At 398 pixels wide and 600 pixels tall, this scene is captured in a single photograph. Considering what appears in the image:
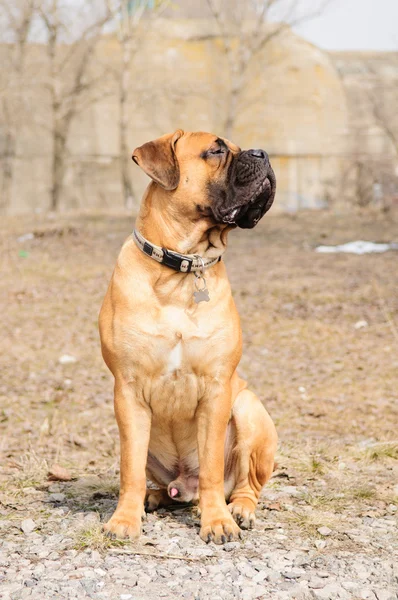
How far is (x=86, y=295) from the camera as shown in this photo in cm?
1062

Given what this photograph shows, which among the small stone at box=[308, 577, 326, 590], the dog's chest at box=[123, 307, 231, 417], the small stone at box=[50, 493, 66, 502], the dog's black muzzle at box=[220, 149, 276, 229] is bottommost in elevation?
the small stone at box=[50, 493, 66, 502]

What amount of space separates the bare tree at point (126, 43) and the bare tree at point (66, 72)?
1.93ft

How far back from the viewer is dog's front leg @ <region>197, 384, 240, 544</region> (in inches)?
139

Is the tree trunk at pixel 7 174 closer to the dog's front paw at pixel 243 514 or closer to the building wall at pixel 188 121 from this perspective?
the building wall at pixel 188 121

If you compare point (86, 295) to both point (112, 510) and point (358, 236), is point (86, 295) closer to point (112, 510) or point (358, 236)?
point (358, 236)

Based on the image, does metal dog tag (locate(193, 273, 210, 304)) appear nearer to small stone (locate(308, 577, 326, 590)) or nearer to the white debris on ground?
small stone (locate(308, 577, 326, 590))

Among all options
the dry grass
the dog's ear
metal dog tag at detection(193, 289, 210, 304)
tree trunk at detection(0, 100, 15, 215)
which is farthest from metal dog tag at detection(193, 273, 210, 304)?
tree trunk at detection(0, 100, 15, 215)

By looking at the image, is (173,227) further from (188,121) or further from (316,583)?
(188,121)

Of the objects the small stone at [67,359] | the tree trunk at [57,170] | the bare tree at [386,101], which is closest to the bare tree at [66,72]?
the tree trunk at [57,170]

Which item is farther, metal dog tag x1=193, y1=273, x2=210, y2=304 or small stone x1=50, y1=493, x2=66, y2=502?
small stone x1=50, y1=493, x2=66, y2=502

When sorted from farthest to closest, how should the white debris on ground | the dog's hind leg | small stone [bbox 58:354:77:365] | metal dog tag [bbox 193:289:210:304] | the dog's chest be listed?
the white debris on ground
small stone [bbox 58:354:77:365]
the dog's hind leg
metal dog tag [bbox 193:289:210:304]
the dog's chest

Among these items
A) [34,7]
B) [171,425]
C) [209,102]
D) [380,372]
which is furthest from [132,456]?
[209,102]

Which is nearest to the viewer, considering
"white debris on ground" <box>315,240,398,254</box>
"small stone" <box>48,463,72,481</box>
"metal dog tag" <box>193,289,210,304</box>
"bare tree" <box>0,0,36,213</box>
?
"metal dog tag" <box>193,289,210,304</box>

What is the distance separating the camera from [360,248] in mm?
13133
